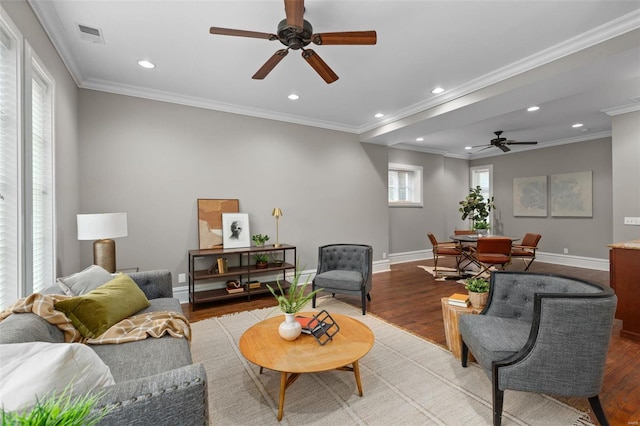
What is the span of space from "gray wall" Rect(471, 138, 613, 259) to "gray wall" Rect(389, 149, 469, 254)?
0.94m

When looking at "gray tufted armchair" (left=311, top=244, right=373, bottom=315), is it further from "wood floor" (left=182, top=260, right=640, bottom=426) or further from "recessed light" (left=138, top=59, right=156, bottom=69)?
"recessed light" (left=138, top=59, right=156, bottom=69)

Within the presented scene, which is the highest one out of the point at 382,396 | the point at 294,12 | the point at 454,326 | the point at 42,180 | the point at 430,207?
the point at 294,12

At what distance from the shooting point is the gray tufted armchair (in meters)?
3.68

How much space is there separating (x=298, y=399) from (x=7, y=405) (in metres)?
1.54

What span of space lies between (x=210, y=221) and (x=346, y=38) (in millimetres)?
3174

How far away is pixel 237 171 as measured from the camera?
4.60 m

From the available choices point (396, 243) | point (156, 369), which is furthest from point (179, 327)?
point (396, 243)

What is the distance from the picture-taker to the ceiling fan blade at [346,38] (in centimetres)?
210

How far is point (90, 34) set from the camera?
2.68 m

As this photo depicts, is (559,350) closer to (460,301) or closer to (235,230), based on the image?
(460,301)

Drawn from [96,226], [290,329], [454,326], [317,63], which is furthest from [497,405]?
[96,226]

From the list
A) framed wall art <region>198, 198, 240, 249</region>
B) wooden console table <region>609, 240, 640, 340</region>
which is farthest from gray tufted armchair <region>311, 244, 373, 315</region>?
wooden console table <region>609, 240, 640, 340</region>

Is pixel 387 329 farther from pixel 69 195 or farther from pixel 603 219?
pixel 603 219

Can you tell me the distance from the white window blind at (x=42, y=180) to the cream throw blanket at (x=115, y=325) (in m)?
0.95
